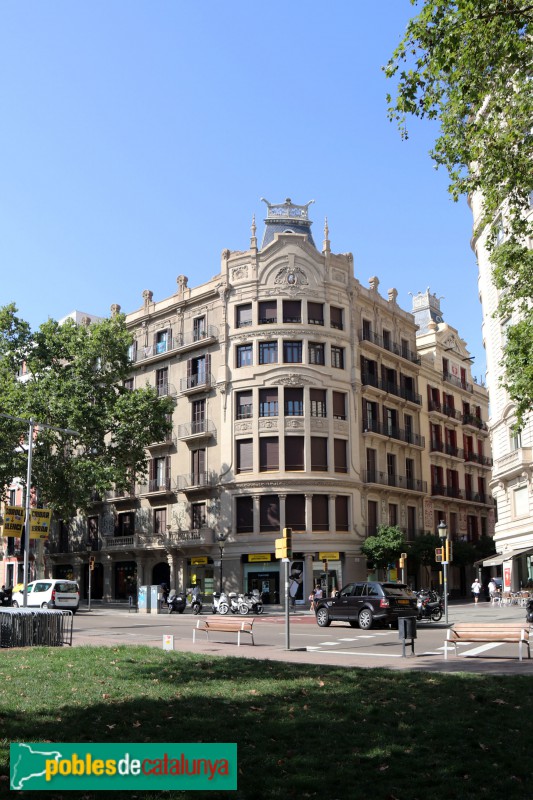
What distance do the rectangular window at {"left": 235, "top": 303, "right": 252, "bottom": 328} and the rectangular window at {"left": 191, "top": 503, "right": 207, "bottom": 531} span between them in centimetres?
1137

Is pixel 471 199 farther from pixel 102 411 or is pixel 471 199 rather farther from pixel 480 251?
pixel 102 411

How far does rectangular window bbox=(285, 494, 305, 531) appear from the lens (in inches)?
1727

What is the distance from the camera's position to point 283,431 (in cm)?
4438

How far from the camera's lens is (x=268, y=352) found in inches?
1806

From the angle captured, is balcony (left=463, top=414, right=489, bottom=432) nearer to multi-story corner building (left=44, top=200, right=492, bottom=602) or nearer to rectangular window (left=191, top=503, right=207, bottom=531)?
multi-story corner building (left=44, top=200, right=492, bottom=602)

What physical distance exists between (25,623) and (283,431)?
1122 inches

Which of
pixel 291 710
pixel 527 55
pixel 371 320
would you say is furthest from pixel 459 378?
pixel 291 710

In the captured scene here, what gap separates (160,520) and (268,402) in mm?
11480

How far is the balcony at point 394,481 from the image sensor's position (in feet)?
158

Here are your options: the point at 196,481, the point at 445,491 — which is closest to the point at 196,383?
the point at 196,481

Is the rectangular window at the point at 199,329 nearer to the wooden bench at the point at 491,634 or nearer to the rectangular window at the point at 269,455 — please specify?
the rectangular window at the point at 269,455

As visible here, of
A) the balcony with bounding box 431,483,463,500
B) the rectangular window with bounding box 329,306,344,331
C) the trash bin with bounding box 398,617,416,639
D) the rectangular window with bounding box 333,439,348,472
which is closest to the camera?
the trash bin with bounding box 398,617,416,639

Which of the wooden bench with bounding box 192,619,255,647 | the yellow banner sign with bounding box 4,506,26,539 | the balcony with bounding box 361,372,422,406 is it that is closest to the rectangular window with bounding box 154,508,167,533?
the balcony with bounding box 361,372,422,406

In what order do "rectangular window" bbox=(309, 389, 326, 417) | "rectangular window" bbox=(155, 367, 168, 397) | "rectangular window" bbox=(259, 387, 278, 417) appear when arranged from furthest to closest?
"rectangular window" bbox=(155, 367, 168, 397)
"rectangular window" bbox=(309, 389, 326, 417)
"rectangular window" bbox=(259, 387, 278, 417)
